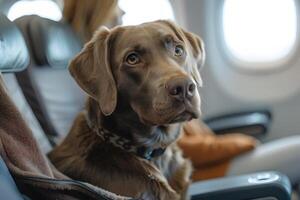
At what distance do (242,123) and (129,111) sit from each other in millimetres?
1531

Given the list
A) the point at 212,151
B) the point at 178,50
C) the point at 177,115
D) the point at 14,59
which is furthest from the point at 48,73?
Answer: the point at 212,151

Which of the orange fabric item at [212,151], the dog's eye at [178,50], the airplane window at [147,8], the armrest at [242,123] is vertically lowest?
the armrest at [242,123]

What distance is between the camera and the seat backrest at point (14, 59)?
1396mm

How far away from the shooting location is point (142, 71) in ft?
4.39

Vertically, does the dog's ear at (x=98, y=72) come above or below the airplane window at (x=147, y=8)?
above

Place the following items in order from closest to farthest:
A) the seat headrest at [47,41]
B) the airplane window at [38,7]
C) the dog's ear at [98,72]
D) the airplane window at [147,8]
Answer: the dog's ear at [98,72] → the seat headrest at [47,41] → the airplane window at [38,7] → the airplane window at [147,8]

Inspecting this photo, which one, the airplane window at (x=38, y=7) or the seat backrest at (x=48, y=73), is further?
the airplane window at (x=38, y=7)

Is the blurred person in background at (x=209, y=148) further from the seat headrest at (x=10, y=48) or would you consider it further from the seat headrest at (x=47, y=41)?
the seat headrest at (x=10, y=48)

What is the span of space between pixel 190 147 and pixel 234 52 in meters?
1.00

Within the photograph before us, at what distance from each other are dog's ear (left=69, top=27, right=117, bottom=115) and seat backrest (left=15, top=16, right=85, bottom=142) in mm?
414

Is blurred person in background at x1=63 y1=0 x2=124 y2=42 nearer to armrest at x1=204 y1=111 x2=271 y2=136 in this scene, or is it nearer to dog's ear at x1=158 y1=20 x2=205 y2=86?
dog's ear at x1=158 y1=20 x2=205 y2=86

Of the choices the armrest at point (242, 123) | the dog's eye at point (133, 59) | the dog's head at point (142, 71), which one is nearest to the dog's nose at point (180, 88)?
the dog's head at point (142, 71)

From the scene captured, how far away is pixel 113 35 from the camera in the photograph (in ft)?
4.65

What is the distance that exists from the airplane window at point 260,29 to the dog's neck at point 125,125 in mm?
1774
